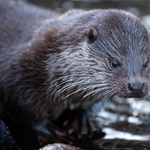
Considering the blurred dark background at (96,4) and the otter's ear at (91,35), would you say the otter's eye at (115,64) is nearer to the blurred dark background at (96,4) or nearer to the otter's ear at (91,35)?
the otter's ear at (91,35)

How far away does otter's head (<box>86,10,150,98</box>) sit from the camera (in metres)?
2.93

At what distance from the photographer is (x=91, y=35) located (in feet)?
10.3

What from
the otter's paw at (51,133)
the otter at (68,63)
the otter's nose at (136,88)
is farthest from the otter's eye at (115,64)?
the otter's paw at (51,133)

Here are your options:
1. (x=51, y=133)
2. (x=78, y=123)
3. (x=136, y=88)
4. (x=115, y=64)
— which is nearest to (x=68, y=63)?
(x=115, y=64)

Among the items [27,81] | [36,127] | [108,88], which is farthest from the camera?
[36,127]

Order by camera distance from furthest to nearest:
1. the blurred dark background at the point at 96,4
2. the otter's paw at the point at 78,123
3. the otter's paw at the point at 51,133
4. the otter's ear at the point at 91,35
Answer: the blurred dark background at the point at 96,4 → the otter's paw at the point at 78,123 → the otter's paw at the point at 51,133 → the otter's ear at the point at 91,35

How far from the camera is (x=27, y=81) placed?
3.59 m

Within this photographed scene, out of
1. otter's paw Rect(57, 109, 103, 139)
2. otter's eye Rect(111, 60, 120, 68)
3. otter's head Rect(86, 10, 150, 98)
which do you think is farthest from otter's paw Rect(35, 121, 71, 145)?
otter's eye Rect(111, 60, 120, 68)

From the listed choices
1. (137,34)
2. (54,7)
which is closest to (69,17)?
(137,34)

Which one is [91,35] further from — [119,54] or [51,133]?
[51,133]

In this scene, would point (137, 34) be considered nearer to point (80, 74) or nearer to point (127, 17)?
point (127, 17)

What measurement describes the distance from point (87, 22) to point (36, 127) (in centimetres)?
132

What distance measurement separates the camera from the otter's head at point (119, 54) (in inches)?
115

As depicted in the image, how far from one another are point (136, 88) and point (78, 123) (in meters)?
1.43
